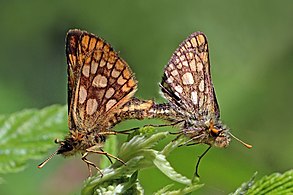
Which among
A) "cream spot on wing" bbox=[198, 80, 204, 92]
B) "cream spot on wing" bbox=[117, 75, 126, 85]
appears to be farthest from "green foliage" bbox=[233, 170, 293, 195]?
"cream spot on wing" bbox=[117, 75, 126, 85]

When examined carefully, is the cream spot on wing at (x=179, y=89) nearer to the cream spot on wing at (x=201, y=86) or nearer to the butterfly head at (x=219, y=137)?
the cream spot on wing at (x=201, y=86)

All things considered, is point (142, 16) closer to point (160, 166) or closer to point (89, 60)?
point (89, 60)

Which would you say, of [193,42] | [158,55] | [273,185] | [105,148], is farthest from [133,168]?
[158,55]

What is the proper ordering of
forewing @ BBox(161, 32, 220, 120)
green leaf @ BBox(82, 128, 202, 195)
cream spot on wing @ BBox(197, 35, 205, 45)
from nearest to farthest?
green leaf @ BBox(82, 128, 202, 195) < forewing @ BBox(161, 32, 220, 120) < cream spot on wing @ BBox(197, 35, 205, 45)

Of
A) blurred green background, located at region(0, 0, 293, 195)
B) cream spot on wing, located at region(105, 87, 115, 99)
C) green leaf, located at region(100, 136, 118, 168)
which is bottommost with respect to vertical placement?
green leaf, located at region(100, 136, 118, 168)

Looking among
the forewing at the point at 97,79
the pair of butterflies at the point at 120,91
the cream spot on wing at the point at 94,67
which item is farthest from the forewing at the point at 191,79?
the cream spot on wing at the point at 94,67

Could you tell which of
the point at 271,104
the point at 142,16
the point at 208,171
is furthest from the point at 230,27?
the point at 208,171

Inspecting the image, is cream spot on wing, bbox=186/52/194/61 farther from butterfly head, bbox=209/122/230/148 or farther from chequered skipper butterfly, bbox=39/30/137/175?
butterfly head, bbox=209/122/230/148

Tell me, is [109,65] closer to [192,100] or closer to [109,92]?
[109,92]
